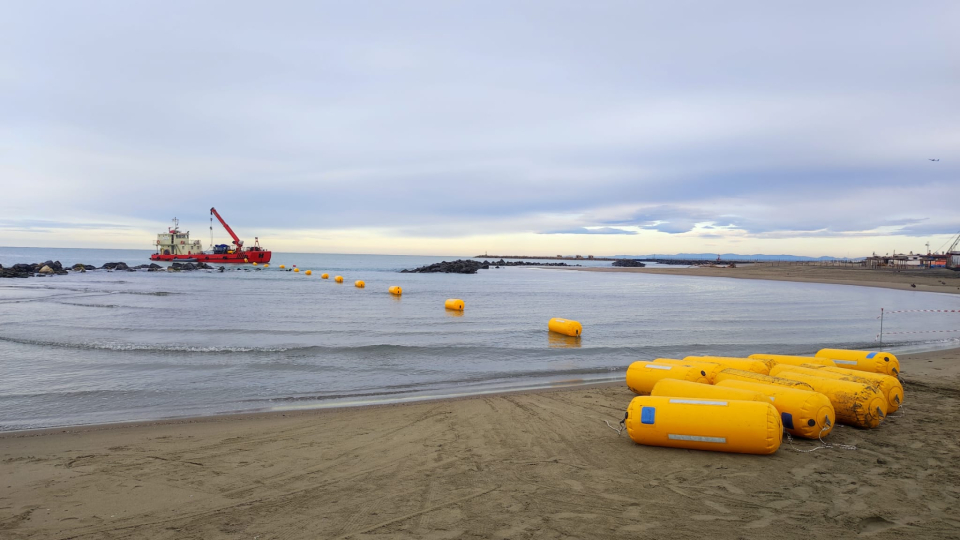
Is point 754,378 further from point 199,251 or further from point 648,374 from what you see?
point 199,251

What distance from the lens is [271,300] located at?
29.8 metres

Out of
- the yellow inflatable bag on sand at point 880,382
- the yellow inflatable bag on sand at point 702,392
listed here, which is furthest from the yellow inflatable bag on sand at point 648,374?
the yellow inflatable bag on sand at point 880,382

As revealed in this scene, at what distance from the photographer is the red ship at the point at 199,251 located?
77.4 m

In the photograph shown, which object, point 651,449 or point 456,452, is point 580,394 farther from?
point 456,452

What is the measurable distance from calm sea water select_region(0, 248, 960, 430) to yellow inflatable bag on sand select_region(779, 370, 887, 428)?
485 centimetres

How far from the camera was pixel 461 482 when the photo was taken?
5.19 meters

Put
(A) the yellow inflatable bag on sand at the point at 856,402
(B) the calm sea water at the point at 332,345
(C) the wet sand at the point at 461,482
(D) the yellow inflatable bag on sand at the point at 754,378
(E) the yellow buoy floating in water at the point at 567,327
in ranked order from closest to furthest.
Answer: (C) the wet sand at the point at 461,482
(A) the yellow inflatable bag on sand at the point at 856,402
(D) the yellow inflatable bag on sand at the point at 754,378
(B) the calm sea water at the point at 332,345
(E) the yellow buoy floating in water at the point at 567,327

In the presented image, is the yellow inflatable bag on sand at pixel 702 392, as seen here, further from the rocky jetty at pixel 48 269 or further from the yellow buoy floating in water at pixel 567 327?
the rocky jetty at pixel 48 269

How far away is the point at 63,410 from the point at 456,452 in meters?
7.39

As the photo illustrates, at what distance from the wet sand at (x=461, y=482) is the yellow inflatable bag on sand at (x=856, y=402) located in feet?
0.64

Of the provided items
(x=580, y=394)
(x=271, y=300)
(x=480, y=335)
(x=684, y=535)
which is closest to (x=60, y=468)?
(x=684, y=535)

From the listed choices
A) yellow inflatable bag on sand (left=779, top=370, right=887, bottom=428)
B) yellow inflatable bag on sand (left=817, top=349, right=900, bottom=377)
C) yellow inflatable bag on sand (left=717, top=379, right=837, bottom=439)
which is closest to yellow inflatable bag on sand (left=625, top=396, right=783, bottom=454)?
yellow inflatable bag on sand (left=717, top=379, right=837, bottom=439)

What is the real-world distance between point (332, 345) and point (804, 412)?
40.4 feet

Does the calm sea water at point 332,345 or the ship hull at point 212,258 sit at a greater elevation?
the ship hull at point 212,258
